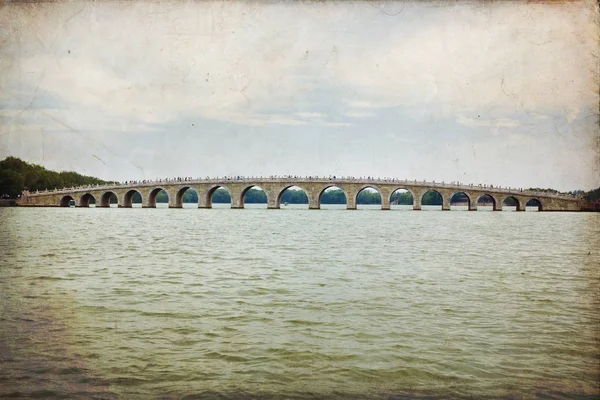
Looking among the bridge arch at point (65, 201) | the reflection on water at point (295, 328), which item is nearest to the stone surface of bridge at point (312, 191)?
the bridge arch at point (65, 201)

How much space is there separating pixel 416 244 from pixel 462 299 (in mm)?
9729

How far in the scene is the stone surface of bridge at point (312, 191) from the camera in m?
58.1

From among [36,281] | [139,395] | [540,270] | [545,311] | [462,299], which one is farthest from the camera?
[540,270]

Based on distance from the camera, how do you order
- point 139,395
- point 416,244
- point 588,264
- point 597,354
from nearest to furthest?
point 139,395
point 597,354
point 588,264
point 416,244

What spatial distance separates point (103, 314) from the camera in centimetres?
701

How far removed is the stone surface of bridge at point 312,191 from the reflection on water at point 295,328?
46.6 metres

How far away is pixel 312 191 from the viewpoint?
59.6 metres

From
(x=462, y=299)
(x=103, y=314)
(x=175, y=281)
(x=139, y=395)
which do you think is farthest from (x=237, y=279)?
(x=139, y=395)

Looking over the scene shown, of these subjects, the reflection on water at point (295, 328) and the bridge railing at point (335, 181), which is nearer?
the reflection on water at point (295, 328)

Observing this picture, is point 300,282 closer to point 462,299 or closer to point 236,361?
point 462,299

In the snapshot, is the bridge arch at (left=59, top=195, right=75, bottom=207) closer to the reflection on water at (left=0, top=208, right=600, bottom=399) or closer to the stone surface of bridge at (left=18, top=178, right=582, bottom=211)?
the stone surface of bridge at (left=18, top=178, right=582, bottom=211)

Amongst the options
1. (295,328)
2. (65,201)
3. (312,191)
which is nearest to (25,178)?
(65,201)

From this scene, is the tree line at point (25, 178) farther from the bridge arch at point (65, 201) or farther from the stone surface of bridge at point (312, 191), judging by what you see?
the bridge arch at point (65, 201)

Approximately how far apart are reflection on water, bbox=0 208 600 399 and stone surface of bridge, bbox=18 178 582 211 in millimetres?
46603
